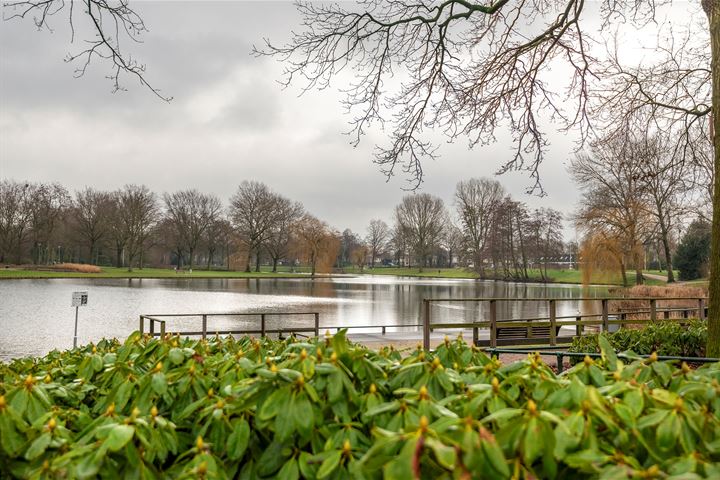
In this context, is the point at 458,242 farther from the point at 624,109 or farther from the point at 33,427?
the point at 33,427

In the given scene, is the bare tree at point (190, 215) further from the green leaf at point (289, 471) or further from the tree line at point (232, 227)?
the green leaf at point (289, 471)

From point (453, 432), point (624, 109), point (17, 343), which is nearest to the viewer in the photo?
point (453, 432)

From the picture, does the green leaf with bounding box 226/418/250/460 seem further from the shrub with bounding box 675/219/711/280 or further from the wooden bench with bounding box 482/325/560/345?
the shrub with bounding box 675/219/711/280

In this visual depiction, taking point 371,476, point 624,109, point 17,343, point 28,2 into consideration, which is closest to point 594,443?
point 371,476

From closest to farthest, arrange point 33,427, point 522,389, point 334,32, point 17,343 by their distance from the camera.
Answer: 1. point 33,427
2. point 522,389
3. point 334,32
4. point 17,343

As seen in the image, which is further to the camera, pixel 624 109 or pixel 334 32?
pixel 624 109

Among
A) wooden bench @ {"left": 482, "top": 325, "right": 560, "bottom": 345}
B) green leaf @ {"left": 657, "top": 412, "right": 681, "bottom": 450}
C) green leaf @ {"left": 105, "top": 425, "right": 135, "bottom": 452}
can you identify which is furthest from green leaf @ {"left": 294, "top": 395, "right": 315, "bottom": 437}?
wooden bench @ {"left": 482, "top": 325, "right": 560, "bottom": 345}

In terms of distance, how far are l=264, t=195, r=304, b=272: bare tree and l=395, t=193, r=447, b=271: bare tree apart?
18101mm

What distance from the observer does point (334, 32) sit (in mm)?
8461

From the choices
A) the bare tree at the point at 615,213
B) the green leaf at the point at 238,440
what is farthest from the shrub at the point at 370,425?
the bare tree at the point at 615,213

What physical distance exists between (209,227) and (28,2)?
80.1 meters

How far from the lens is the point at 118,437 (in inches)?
55.7

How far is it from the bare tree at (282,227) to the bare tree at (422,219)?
59.4 feet

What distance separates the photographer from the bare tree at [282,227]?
7794cm
